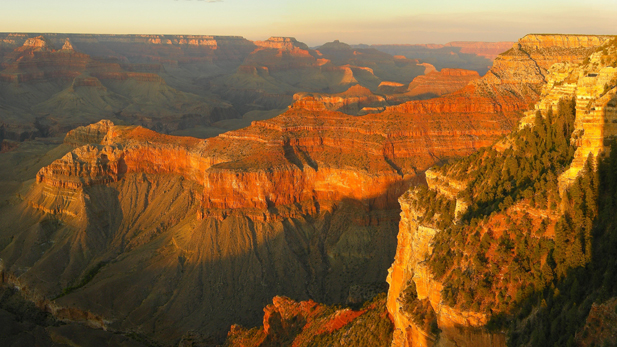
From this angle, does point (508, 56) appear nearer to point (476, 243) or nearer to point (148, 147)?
point (148, 147)

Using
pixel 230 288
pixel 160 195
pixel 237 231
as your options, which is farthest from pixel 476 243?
pixel 160 195

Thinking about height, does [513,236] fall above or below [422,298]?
above

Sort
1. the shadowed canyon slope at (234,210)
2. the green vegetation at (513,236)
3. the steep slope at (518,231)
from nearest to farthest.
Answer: the steep slope at (518,231), the green vegetation at (513,236), the shadowed canyon slope at (234,210)

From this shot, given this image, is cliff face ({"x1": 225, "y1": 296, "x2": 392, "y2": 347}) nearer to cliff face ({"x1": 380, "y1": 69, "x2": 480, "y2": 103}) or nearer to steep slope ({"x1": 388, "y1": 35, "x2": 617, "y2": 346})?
steep slope ({"x1": 388, "y1": 35, "x2": 617, "y2": 346})

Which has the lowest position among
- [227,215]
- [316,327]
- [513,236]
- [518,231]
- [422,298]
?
[227,215]

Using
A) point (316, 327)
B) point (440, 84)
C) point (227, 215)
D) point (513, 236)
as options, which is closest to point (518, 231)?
point (513, 236)

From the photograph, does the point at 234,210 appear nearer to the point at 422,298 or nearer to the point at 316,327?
the point at 316,327

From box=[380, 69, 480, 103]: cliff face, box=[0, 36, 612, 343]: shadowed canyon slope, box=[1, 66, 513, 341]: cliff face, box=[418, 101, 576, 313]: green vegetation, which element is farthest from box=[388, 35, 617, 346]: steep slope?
box=[380, 69, 480, 103]: cliff face

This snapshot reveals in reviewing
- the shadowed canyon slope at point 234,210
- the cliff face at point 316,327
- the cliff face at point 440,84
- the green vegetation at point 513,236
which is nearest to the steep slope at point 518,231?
the green vegetation at point 513,236

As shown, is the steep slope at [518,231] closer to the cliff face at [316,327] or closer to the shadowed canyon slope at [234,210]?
the cliff face at [316,327]
